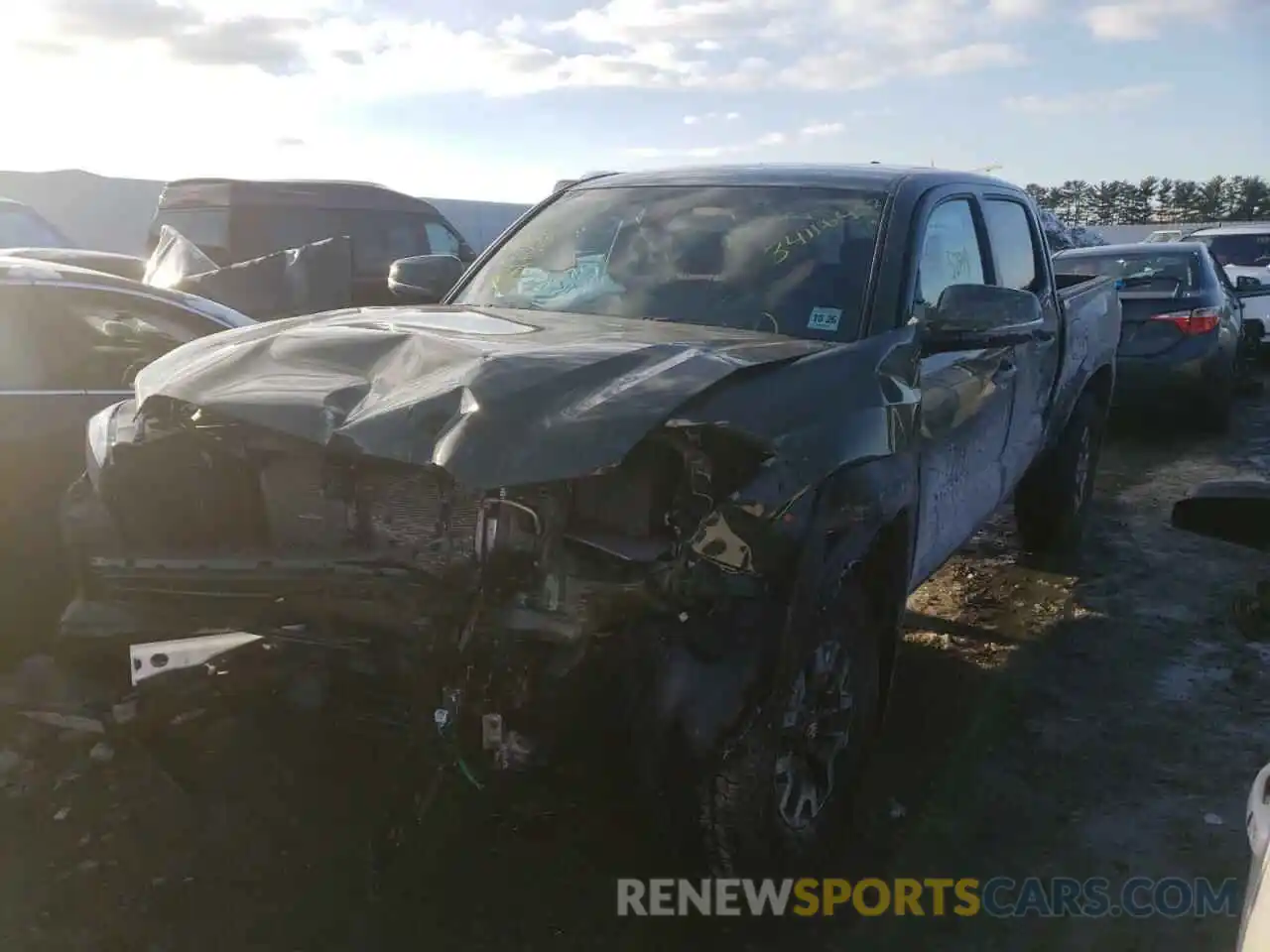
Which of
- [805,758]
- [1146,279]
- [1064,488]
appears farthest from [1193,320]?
[805,758]

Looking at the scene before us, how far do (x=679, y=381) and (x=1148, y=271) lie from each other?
844 cm

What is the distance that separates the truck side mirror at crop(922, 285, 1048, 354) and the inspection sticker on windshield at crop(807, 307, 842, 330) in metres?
0.27

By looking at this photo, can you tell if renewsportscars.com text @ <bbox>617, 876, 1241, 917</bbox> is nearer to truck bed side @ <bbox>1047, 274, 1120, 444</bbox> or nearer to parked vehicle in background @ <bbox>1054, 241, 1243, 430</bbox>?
truck bed side @ <bbox>1047, 274, 1120, 444</bbox>

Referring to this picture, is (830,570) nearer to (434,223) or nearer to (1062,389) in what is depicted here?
(1062,389)

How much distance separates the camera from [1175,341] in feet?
31.0

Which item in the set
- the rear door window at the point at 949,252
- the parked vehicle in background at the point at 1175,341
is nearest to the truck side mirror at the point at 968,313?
the rear door window at the point at 949,252

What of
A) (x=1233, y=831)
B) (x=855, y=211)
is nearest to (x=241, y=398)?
(x=855, y=211)

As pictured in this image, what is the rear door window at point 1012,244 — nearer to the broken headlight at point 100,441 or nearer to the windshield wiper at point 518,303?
the windshield wiper at point 518,303

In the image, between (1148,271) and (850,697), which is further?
(1148,271)

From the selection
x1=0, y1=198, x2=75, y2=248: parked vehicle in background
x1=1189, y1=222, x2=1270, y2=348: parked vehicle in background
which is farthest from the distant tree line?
x1=0, y1=198, x2=75, y2=248: parked vehicle in background

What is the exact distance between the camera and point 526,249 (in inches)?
175

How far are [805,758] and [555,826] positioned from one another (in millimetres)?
838

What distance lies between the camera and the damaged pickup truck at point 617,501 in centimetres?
254

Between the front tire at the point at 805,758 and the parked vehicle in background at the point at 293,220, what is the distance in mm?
8344
